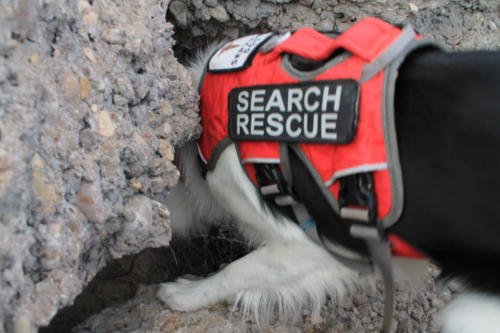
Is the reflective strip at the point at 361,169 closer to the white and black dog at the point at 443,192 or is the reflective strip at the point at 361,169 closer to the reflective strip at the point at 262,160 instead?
the white and black dog at the point at 443,192

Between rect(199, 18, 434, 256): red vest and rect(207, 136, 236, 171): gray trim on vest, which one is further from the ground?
rect(199, 18, 434, 256): red vest

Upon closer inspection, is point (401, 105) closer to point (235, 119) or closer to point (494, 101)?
point (494, 101)

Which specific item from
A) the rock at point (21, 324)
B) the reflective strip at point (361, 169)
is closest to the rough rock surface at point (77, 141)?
the rock at point (21, 324)

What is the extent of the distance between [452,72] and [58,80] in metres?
0.92

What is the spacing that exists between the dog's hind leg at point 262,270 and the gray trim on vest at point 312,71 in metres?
0.31

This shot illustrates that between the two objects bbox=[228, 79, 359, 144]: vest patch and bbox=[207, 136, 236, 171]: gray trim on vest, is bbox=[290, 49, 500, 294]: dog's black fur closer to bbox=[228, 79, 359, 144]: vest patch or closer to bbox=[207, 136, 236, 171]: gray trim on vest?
bbox=[228, 79, 359, 144]: vest patch

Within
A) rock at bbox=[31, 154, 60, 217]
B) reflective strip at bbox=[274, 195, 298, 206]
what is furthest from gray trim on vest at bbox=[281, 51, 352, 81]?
rock at bbox=[31, 154, 60, 217]

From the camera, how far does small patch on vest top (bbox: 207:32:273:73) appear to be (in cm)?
150

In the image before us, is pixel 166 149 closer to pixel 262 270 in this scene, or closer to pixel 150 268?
pixel 262 270

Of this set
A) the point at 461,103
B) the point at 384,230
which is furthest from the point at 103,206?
the point at 461,103

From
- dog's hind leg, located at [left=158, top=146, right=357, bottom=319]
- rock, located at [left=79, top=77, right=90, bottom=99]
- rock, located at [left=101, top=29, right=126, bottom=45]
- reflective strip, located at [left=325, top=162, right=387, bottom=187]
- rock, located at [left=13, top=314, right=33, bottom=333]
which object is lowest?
dog's hind leg, located at [left=158, top=146, right=357, bottom=319]

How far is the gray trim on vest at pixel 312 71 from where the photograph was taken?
1.29 metres

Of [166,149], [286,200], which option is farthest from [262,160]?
[166,149]

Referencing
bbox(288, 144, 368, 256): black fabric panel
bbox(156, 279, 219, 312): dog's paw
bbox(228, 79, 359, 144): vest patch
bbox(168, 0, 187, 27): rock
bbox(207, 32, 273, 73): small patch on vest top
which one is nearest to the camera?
bbox(228, 79, 359, 144): vest patch
